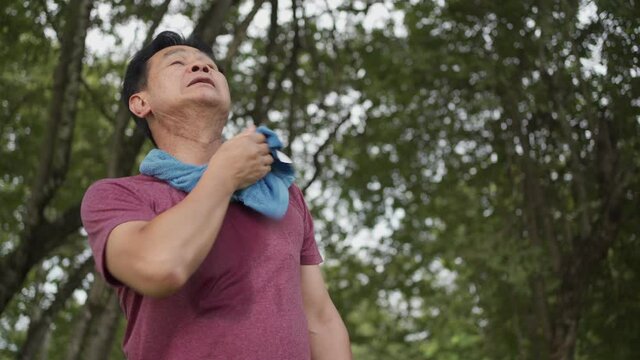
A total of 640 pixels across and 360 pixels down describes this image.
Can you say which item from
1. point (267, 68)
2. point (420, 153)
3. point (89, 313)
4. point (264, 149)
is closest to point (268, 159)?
point (264, 149)

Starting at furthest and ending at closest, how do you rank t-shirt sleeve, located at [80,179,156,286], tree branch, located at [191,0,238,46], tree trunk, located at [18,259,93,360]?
tree trunk, located at [18,259,93,360], tree branch, located at [191,0,238,46], t-shirt sleeve, located at [80,179,156,286]

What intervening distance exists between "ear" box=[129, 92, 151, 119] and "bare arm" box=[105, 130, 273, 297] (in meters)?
0.50

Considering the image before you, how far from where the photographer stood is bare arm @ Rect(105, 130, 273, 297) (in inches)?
79.7

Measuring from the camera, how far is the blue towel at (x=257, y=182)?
227 cm

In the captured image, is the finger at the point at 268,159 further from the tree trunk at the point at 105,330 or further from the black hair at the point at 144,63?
the tree trunk at the point at 105,330

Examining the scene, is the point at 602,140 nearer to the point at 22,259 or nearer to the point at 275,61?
the point at 275,61

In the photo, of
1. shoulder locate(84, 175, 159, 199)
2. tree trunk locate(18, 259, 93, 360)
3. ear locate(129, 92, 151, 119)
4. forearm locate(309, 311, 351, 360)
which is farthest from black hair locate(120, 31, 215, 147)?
tree trunk locate(18, 259, 93, 360)

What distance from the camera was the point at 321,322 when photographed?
2529mm

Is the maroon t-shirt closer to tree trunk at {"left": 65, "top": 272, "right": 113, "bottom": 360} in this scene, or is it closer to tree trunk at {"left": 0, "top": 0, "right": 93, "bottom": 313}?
tree trunk at {"left": 65, "top": 272, "right": 113, "bottom": 360}

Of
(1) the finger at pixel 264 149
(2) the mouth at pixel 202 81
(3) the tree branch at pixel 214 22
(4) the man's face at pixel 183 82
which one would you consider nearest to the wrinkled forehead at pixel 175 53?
(4) the man's face at pixel 183 82

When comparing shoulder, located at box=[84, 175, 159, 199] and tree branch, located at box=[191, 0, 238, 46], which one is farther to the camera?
tree branch, located at box=[191, 0, 238, 46]

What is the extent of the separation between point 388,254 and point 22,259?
201 inches

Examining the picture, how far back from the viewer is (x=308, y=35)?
349 inches

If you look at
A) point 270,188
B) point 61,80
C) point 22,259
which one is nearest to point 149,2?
point 61,80
